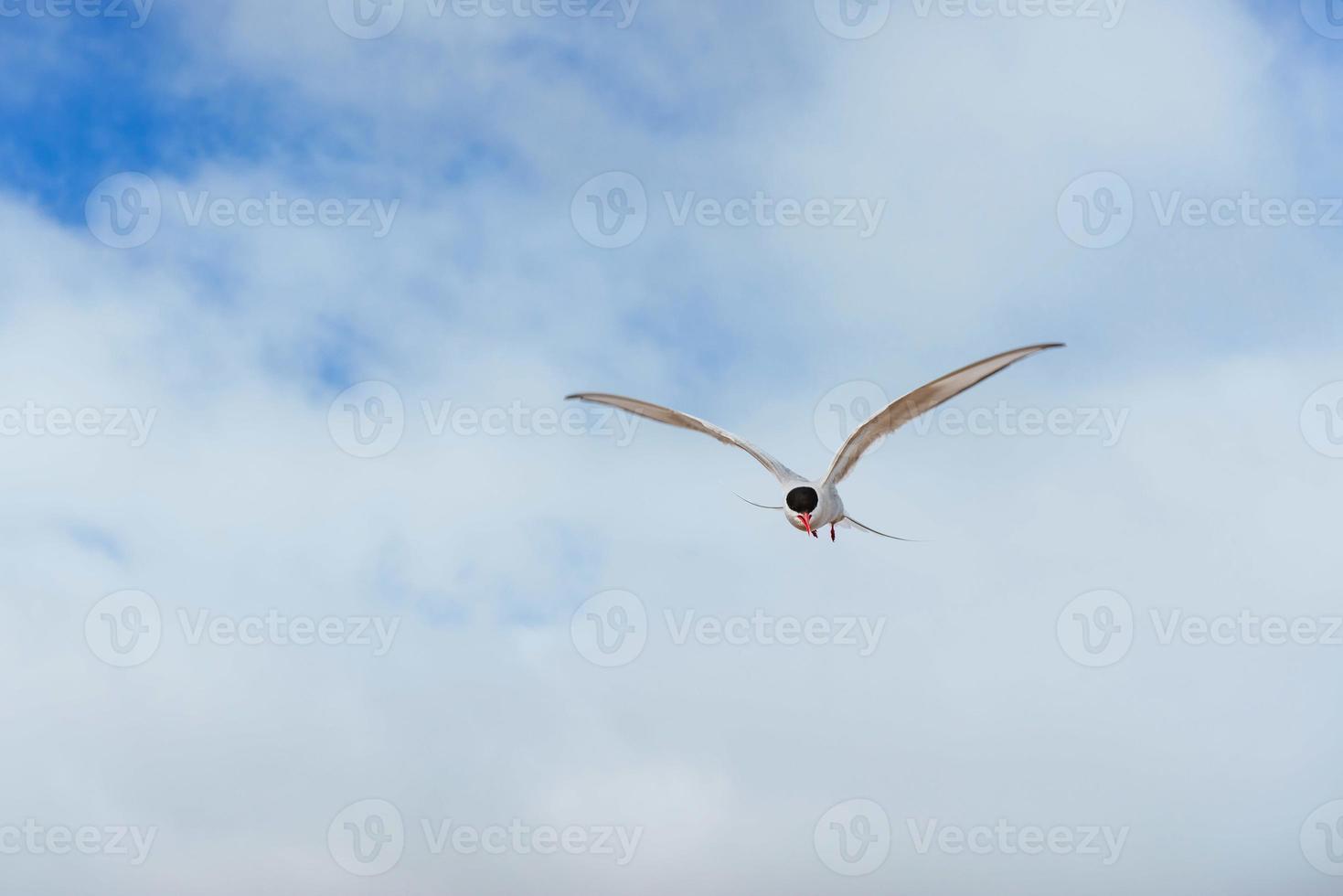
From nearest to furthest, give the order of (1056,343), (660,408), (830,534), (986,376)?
1. (1056,343)
2. (986,376)
3. (830,534)
4. (660,408)

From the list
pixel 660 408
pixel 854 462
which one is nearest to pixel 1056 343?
pixel 854 462

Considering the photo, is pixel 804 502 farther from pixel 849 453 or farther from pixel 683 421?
pixel 683 421

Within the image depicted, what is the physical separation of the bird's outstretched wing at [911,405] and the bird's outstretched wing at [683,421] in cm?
131

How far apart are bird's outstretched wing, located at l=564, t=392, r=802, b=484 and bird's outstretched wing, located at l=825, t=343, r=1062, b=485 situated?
131 cm

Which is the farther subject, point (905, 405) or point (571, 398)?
point (571, 398)

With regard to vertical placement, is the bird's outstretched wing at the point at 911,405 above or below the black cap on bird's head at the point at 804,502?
above

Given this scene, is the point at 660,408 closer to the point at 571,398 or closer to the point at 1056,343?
the point at 571,398

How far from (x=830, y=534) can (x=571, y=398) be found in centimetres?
772

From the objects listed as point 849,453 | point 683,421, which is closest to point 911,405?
point 849,453

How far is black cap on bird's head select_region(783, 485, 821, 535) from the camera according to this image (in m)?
31.2

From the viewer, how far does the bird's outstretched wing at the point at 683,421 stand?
3259 centimetres

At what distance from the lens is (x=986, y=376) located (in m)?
30.5

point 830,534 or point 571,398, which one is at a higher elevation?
point 571,398

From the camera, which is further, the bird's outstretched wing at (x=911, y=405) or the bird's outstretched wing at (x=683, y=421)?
the bird's outstretched wing at (x=683, y=421)
